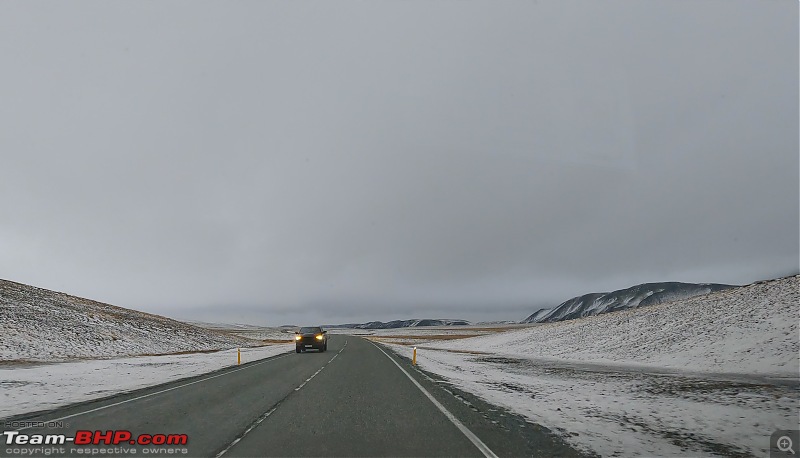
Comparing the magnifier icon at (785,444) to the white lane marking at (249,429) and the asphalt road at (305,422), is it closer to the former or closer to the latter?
the asphalt road at (305,422)

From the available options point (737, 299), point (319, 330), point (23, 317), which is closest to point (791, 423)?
point (737, 299)

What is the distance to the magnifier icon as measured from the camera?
723cm

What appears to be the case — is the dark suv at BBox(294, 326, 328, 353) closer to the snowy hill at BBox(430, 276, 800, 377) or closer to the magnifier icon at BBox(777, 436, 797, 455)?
the snowy hill at BBox(430, 276, 800, 377)

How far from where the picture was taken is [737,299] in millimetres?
A: 30344

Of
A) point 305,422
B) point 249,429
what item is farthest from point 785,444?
point 249,429

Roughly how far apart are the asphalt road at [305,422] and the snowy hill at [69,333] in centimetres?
2413

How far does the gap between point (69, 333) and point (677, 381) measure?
42.7 m

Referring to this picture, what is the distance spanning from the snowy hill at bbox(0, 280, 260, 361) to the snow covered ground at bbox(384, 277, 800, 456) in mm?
28650

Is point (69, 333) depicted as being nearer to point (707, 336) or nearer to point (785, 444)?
point (785, 444)

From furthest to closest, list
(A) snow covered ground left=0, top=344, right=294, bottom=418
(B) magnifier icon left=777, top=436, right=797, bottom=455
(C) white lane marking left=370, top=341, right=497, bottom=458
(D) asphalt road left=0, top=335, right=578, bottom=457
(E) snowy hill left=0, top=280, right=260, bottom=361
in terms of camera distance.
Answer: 1. (E) snowy hill left=0, top=280, right=260, bottom=361
2. (A) snow covered ground left=0, top=344, right=294, bottom=418
3. (B) magnifier icon left=777, top=436, right=797, bottom=455
4. (D) asphalt road left=0, top=335, right=578, bottom=457
5. (C) white lane marking left=370, top=341, right=497, bottom=458

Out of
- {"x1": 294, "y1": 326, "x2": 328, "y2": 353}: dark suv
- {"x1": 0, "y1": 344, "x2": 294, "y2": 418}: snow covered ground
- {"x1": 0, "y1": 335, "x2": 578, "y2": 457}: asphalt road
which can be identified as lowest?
{"x1": 294, "y1": 326, "x2": 328, "y2": 353}: dark suv

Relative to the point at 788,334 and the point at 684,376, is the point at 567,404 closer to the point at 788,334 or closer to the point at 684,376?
the point at 684,376

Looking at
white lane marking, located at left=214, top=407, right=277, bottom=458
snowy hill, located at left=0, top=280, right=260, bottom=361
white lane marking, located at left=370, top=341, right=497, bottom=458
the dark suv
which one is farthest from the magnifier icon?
snowy hill, located at left=0, top=280, right=260, bottom=361

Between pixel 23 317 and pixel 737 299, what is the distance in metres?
56.0
